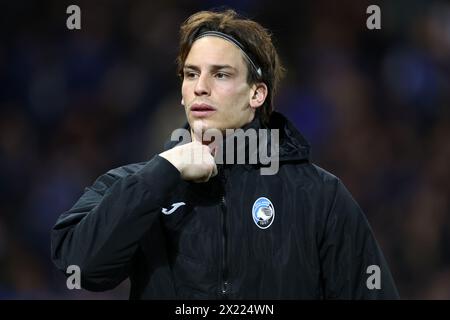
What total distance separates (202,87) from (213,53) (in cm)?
13

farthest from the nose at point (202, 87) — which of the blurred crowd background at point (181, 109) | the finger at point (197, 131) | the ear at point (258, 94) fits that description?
the blurred crowd background at point (181, 109)

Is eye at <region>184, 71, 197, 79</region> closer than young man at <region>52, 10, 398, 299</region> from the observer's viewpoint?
No

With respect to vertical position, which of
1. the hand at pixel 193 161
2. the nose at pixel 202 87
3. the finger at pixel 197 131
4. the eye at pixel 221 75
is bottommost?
the hand at pixel 193 161

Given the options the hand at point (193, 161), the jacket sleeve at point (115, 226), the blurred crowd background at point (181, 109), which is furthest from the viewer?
the blurred crowd background at point (181, 109)

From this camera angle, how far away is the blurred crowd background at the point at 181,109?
550cm

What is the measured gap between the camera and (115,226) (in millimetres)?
2514

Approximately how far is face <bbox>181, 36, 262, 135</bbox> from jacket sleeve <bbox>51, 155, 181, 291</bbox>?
12.0 inches

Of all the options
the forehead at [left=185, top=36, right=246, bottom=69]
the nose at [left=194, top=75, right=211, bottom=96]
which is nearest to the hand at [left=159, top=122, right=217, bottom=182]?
the nose at [left=194, top=75, right=211, bottom=96]

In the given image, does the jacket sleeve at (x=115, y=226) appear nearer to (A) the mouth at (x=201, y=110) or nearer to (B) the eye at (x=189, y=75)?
(A) the mouth at (x=201, y=110)

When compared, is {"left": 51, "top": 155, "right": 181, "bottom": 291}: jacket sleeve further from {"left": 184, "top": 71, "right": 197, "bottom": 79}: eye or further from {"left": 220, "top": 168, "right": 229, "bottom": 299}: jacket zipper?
{"left": 184, "top": 71, "right": 197, "bottom": 79}: eye

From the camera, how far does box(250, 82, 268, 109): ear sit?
3.02 m

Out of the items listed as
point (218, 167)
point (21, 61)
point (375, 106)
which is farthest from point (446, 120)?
point (218, 167)

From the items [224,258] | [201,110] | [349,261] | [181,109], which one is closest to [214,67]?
[201,110]
